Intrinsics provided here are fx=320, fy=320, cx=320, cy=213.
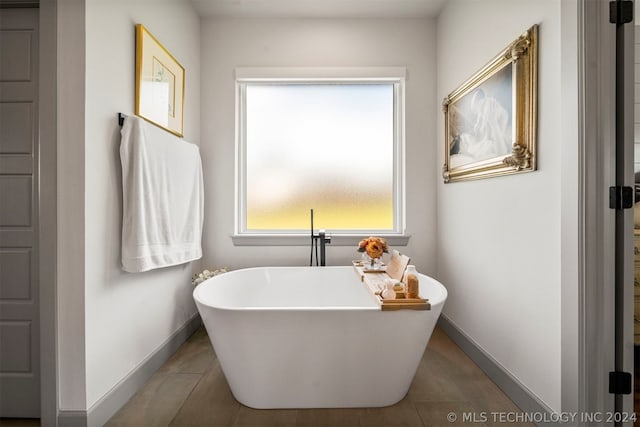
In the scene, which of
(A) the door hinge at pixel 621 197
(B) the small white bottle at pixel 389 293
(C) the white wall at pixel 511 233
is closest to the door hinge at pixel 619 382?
(C) the white wall at pixel 511 233

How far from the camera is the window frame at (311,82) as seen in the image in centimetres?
281

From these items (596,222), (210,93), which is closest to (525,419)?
(596,222)

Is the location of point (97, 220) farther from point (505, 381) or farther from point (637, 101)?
point (637, 101)

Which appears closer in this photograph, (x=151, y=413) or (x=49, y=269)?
(x=49, y=269)

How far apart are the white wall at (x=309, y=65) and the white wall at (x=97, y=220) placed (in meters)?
0.87

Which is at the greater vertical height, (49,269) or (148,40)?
(148,40)

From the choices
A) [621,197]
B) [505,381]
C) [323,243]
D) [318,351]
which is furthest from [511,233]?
[323,243]

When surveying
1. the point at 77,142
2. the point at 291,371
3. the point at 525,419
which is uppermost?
the point at 77,142

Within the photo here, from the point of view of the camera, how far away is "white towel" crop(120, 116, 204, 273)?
1.75m

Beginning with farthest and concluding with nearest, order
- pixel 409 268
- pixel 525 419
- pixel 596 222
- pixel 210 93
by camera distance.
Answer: pixel 210 93 < pixel 409 268 < pixel 525 419 < pixel 596 222

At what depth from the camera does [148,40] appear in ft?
6.48

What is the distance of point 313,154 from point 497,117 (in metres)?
1.53

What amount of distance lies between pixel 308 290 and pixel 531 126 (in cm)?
186

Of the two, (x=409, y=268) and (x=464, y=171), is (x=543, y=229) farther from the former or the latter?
(x=464, y=171)
